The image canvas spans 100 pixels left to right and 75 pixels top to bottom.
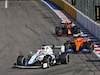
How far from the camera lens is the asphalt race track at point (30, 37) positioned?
18281mm

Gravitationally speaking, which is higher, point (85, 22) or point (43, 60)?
point (85, 22)

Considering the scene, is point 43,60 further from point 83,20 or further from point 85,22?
point 83,20

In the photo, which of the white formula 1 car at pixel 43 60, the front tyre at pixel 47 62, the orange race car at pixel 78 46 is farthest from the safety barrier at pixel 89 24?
the front tyre at pixel 47 62

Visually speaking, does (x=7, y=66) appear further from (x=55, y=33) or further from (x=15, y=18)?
(x=15, y=18)

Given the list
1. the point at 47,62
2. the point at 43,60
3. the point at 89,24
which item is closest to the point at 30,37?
the point at 89,24

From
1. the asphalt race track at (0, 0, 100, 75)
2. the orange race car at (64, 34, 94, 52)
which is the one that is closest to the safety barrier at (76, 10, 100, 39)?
the asphalt race track at (0, 0, 100, 75)

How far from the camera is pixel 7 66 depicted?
20266 millimetres

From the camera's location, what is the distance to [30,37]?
3234 centimetres

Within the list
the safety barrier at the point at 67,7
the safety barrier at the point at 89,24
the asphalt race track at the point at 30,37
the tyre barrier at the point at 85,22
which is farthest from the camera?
the safety barrier at the point at 67,7

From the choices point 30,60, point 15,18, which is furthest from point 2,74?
point 15,18

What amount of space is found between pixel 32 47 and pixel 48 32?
7418mm

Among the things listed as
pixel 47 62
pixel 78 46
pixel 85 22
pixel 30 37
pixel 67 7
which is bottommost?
pixel 47 62

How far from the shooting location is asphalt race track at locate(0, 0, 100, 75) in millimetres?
18281

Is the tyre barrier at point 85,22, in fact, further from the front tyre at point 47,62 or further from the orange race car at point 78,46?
the front tyre at point 47,62
